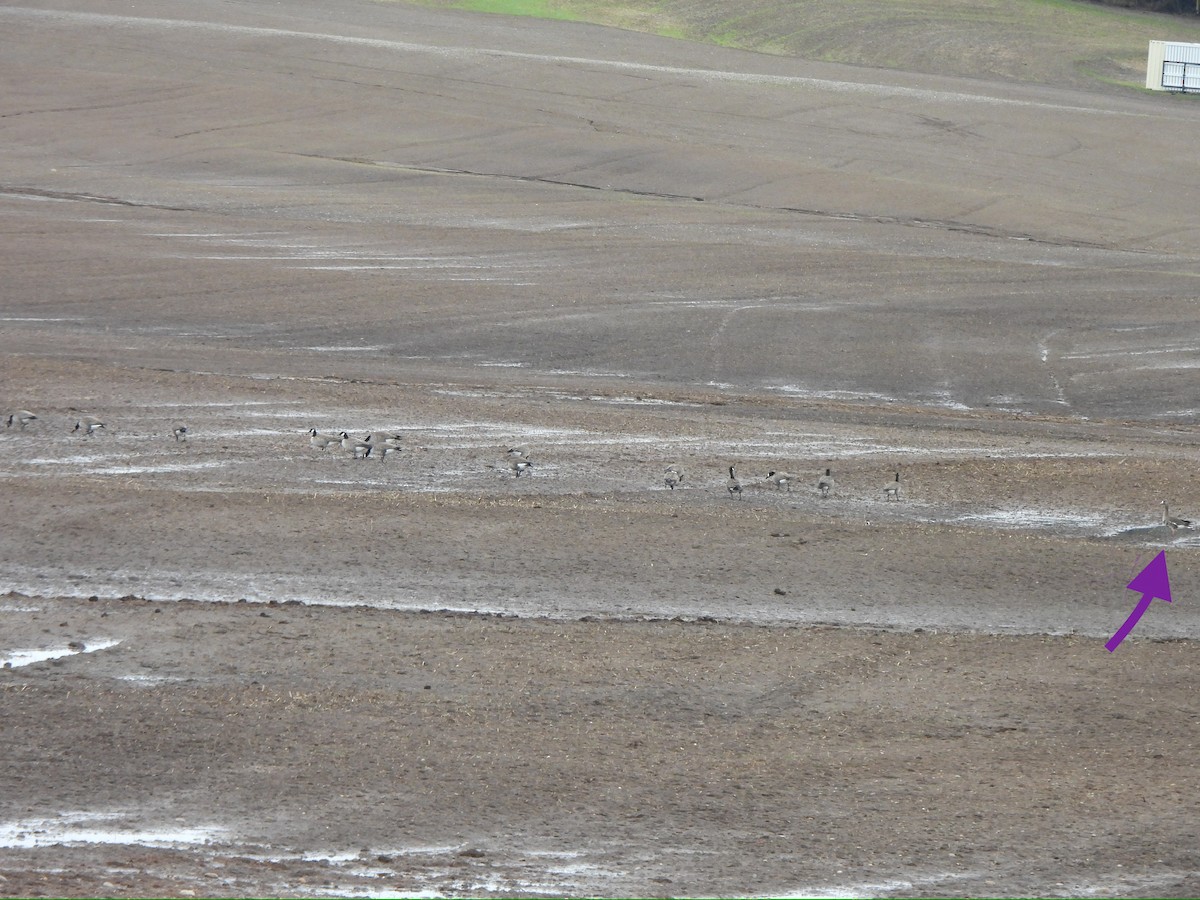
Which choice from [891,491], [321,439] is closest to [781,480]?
[891,491]

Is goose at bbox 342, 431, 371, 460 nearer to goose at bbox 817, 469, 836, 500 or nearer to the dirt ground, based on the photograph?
the dirt ground

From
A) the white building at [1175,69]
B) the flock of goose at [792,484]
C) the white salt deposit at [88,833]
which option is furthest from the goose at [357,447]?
the white building at [1175,69]

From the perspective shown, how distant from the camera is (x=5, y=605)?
9.38 meters

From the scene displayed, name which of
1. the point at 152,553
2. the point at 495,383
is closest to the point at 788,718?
the point at 152,553

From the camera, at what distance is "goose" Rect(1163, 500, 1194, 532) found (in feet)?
39.0

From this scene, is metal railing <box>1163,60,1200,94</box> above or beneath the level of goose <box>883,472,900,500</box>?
above

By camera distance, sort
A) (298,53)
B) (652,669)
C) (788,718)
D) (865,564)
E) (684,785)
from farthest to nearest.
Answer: (298,53) < (865,564) < (652,669) < (788,718) < (684,785)

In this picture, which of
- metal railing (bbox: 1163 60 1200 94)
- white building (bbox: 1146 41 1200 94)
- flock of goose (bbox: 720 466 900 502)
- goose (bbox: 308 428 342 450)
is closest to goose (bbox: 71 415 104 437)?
goose (bbox: 308 428 342 450)

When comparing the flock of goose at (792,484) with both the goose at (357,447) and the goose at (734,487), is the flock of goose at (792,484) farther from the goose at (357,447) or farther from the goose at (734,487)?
the goose at (357,447)

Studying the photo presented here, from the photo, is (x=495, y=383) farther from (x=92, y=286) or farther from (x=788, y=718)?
(x=788, y=718)

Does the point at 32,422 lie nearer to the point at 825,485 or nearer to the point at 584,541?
the point at 584,541

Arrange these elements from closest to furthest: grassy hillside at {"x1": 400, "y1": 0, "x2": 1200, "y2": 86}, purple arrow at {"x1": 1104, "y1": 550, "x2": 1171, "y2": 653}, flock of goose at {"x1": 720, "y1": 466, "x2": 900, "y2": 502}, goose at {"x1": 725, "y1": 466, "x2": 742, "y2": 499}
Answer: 1. purple arrow at {"x1": 1104, "y1": 550, "x2": 1171, "y2": 653}
2. goose at {"x1": 725, "y1": 466, "x2": 742, "y2": 499}
3. flock of goose at {"x1": 720, "y1": 466, "x2": 900, "y2": 502}
4. grassy hillside at {"x1": 400, "y1": 0, "x2": 1200, "y2": 86}

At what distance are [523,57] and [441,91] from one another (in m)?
5.27

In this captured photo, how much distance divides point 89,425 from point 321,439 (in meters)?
2.36
